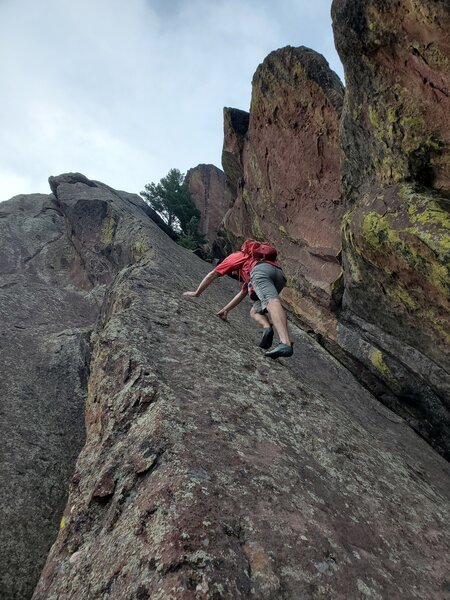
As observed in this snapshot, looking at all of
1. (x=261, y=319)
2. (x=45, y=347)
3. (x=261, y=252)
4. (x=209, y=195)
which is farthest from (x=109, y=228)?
(x=209, y=195)

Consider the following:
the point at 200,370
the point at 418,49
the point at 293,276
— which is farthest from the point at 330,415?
the point at 293,276

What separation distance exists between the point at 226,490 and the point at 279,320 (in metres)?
4.30

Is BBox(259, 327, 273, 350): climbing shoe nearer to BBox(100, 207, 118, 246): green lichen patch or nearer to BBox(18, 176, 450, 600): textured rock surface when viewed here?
BBox(18, 176, 450, 600): textured rock surface

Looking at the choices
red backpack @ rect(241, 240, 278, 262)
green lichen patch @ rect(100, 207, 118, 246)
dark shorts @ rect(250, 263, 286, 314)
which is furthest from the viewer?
green lichen patch @ rect(100, 207, 118, 246)

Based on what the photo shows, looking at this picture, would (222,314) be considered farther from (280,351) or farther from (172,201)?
(172,201)

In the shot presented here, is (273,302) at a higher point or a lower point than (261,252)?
lower

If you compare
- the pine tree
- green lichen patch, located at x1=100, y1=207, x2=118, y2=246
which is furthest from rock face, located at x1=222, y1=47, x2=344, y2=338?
the pine tree

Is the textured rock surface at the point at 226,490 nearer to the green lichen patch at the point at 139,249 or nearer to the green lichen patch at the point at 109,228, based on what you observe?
the green lichen patch at the point at 139,249

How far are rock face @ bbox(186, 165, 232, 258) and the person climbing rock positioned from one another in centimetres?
2463

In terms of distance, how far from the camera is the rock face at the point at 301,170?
14.3 m

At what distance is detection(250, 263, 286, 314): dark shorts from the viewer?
881cm

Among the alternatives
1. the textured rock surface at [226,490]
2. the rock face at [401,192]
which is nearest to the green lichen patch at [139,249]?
the textured rock surface at [226,490]

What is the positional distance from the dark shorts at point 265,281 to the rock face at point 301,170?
15.6 ft

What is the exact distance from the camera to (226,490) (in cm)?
420
